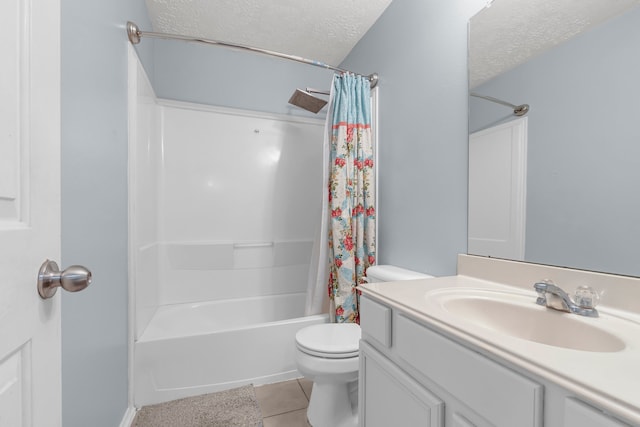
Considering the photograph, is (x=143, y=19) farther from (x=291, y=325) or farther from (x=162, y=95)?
(x=291, y=325)

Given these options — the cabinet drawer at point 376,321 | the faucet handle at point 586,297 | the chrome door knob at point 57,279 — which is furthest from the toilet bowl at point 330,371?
the chrome door knob at point 57,279

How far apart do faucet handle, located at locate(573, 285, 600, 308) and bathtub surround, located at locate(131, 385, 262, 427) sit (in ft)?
4.87

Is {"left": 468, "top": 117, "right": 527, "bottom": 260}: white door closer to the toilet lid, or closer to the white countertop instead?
Result: the white countertop

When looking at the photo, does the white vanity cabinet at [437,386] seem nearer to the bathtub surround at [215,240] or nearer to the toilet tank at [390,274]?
the toilet tank at [390,274]

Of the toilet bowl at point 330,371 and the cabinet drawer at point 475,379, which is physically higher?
the cabinet drawer at point 475,379

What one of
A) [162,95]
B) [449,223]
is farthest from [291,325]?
[162,95]

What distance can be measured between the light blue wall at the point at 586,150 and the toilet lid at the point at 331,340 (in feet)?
2.83

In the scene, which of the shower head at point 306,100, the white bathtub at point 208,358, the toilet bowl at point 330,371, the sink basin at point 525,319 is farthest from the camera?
the shower head at point 306,100

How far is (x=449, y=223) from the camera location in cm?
130

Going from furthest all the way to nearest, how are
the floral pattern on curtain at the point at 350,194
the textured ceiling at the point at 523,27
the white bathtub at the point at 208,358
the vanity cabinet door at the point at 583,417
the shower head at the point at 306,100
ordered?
the shower head at the point at 306,100 → the floral pattern on curtain at the point at 350,194 → the white bathtub at the point at 208,358 → the textured ceiling at the point at 523,27 → the vanity cabinet door at the point at 583,417

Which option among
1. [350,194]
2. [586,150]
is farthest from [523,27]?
[350,194]

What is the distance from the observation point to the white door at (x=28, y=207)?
395mm

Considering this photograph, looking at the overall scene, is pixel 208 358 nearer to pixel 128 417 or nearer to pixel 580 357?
pixel 128 417

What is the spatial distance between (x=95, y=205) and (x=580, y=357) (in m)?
1.47
